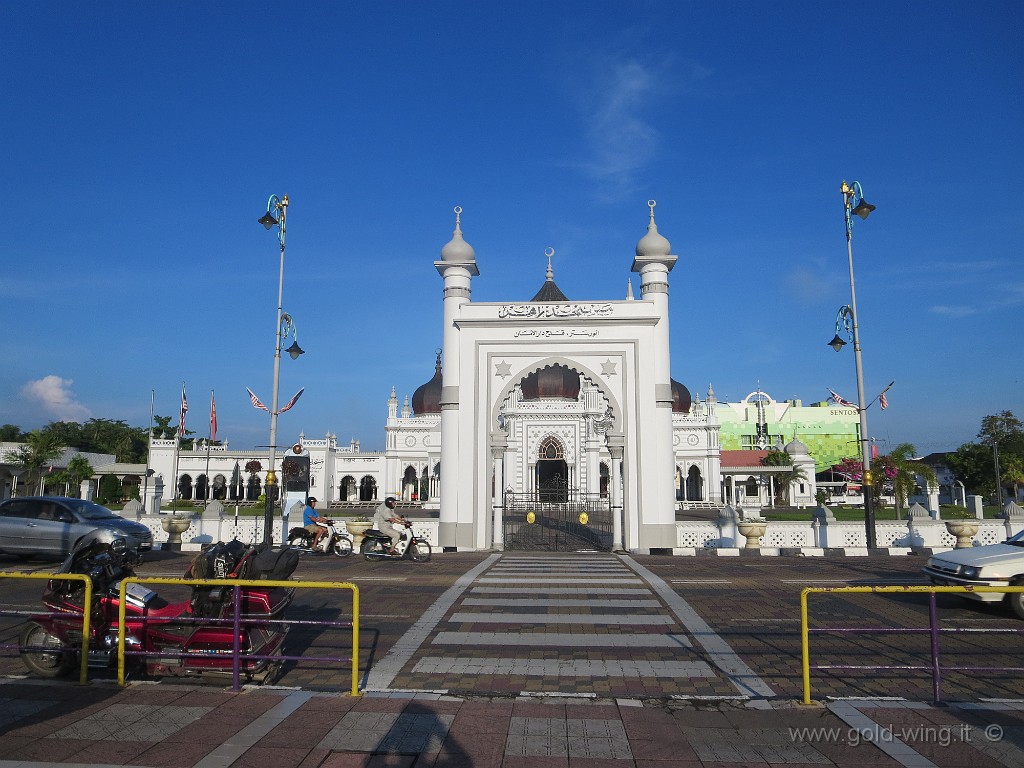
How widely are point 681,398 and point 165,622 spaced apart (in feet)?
178

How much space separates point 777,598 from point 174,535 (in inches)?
629

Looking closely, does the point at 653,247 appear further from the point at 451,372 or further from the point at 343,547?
the point at 343,547

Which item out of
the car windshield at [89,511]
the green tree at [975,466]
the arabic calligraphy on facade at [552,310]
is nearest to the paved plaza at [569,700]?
the car windshield at [89,511]

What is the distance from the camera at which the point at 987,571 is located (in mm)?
10016

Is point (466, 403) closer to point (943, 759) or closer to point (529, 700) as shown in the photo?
point (529, 700)

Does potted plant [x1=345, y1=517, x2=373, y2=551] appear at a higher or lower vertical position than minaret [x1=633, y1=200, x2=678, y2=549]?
lower

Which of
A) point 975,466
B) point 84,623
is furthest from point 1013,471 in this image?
point 84,623

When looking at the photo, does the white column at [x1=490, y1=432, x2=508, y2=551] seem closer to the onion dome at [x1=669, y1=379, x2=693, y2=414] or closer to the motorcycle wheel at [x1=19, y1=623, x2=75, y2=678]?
the motorcycle wheel at [x1=19, y1=623, x2=75, y2=678]

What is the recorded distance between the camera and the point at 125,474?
5322 cm

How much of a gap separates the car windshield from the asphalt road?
5.03 feet

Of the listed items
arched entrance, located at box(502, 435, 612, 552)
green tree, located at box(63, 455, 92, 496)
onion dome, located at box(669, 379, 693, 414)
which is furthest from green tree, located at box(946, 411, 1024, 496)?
green tree, located at box(63, 455, 92, 496)

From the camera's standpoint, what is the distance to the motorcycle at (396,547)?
58.6ft

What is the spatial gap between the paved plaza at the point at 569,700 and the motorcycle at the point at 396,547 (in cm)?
736

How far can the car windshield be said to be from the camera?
15859 mm
